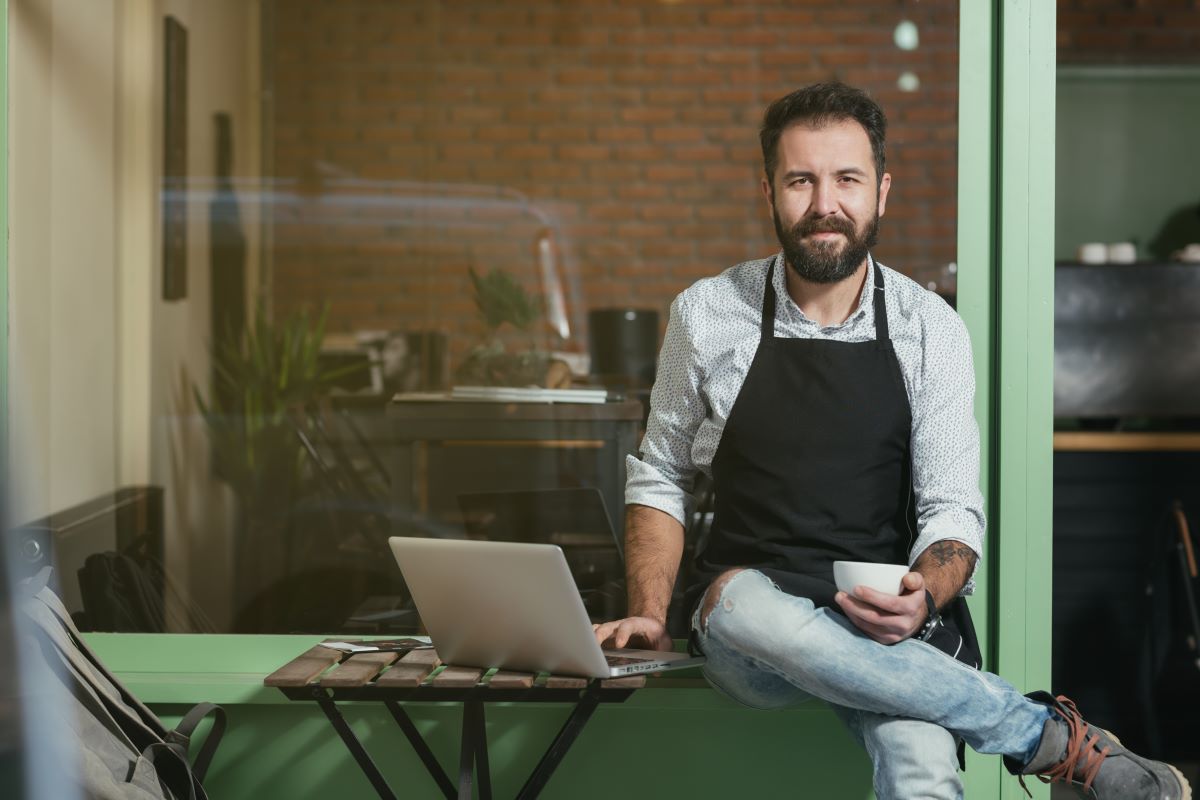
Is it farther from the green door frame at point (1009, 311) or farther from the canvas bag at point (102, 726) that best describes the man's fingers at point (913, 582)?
the canvas bag at point (102, 726)

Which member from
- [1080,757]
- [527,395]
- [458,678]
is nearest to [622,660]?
[458,678]

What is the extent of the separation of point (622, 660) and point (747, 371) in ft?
1.81

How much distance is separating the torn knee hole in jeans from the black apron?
0.13 metres

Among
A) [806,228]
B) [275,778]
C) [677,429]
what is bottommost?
[275,778]

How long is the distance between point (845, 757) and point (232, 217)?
350 cm

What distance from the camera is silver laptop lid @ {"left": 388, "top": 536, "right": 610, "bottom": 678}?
5.60ft

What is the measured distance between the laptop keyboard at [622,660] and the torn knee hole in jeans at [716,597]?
114mm

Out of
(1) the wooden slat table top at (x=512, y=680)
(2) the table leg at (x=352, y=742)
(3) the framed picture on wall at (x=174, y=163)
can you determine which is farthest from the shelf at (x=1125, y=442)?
(3) the framed picture on wall at (x=174, y=163)

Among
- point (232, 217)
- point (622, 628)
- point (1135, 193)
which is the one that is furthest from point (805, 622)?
point (1135, 193)

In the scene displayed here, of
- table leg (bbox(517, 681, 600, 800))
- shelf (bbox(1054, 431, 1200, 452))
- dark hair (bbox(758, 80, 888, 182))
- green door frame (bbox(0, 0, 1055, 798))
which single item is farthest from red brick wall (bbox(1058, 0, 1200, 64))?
table leg (bbox(517, 681, 600, 800))

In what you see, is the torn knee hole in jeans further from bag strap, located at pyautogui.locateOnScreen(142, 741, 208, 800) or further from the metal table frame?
bag strap, located at pyautogui.locateOnScreen(142, 741, 208, 800)

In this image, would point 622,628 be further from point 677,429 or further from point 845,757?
point 845,757

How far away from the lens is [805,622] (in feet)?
5.84

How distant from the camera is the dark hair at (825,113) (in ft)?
6.85
